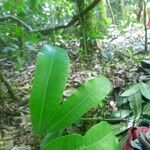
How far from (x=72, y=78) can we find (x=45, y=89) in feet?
4.48

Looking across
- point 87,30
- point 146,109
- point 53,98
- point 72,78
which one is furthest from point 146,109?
point 87,30

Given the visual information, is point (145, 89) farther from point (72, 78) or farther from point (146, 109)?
point (72, 78)

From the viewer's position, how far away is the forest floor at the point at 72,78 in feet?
7.86

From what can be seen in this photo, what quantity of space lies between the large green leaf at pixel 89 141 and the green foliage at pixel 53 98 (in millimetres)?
174

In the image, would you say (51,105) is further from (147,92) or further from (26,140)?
(147,92)

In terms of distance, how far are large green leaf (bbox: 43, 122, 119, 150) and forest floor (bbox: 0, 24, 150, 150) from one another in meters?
0.56

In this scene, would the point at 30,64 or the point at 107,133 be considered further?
the point at 30,64

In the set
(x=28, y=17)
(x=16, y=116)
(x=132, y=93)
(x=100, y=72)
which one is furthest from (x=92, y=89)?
(x=28, y=17)

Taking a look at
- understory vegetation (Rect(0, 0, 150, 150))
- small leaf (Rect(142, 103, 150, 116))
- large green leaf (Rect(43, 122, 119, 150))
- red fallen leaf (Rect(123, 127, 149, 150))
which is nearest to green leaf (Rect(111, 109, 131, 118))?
understory vegetation (Rect(0, 0, 150, 150))

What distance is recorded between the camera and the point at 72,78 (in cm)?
322

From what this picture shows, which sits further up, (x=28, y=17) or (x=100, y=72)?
(x=28, y=17)

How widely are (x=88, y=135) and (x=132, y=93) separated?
0.85 meters

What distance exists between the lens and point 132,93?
2.46m

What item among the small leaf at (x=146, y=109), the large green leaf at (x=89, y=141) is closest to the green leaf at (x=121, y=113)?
the small leaf at (x=146, y=109)
